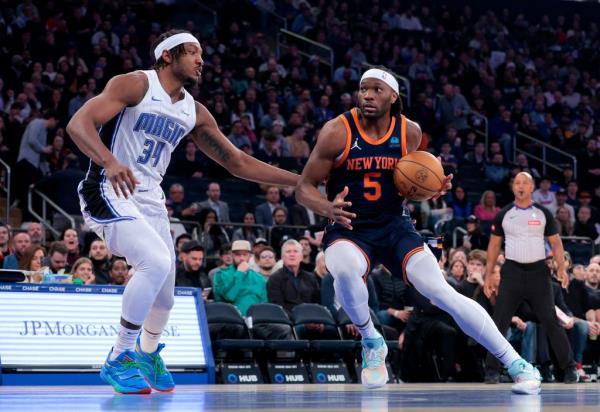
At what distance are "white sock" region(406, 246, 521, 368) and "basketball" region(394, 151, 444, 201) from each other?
0.42 m

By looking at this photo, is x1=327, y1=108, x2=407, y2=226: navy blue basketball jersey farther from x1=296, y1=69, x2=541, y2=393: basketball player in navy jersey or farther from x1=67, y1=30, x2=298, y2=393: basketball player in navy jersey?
x1=67, y1=30, x2=298, y2=393: basketball player in navy jersey

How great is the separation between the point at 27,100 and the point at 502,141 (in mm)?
10808

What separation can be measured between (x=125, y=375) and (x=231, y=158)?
1.73 metres

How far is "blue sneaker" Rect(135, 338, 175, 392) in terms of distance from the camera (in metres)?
7.38

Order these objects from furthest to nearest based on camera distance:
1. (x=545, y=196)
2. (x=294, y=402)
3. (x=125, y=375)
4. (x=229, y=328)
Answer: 1. (x=545, y=196)
2. (x=229, y=328)
3. (x=125, y=375)
4. (x=294, y=402)

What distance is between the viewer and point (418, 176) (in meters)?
7.31

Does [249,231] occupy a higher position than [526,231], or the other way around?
[249,231]

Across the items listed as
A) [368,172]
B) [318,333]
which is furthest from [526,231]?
[368,172]

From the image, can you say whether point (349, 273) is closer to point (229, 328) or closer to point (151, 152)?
point (151, 152)

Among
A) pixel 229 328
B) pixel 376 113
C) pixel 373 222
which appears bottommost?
pixel 229 328

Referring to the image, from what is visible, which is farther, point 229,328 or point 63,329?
point 229,328

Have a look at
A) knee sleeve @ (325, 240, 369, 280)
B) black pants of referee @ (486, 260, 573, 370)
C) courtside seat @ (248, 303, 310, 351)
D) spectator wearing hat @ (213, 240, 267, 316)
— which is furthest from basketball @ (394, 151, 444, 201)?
spectator wearing hat @ (213, 240, 267, 316)

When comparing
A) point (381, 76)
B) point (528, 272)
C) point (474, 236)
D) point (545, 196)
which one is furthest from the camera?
point (545, 196)

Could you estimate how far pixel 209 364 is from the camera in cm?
1063
